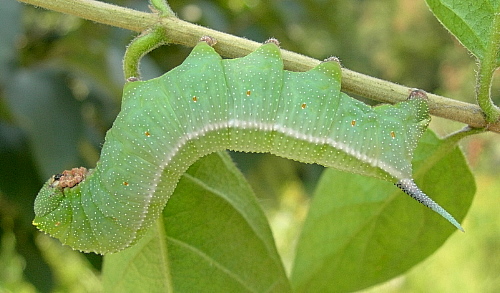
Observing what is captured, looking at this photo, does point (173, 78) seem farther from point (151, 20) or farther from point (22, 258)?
point (22, 258)

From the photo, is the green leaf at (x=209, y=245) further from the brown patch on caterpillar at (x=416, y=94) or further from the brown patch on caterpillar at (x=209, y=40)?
the brown patch on caterpillar at (x=416, y=94)

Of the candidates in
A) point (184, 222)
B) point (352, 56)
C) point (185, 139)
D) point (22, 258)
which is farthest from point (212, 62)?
point (352, 56)

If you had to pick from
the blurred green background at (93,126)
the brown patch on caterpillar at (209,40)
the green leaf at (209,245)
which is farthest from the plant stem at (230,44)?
the green leaf at (209,245)

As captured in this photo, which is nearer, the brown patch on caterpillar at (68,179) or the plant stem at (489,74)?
the plant stem at (489,74)

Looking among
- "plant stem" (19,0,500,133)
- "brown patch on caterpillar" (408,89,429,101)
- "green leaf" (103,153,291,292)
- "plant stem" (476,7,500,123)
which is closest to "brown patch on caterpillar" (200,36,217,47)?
"plant stem" (19,0,500,133)

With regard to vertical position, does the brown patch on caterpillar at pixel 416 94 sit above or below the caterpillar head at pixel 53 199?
above

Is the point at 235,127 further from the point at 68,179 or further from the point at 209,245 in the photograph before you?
the point at 68,179
